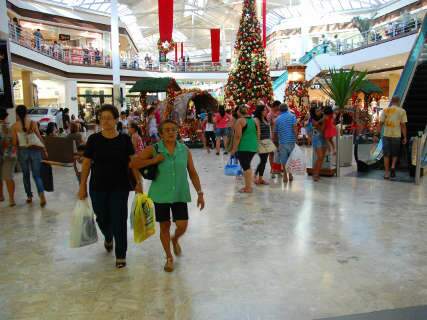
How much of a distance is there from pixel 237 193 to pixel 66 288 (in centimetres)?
368

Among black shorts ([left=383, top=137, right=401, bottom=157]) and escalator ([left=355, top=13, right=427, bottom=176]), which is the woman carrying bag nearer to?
black shorts ([left=383, top=137, right=401, bottom=157])

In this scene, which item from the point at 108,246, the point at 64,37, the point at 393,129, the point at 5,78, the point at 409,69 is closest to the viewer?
the point at 108,246

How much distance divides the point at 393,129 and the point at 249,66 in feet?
26.1

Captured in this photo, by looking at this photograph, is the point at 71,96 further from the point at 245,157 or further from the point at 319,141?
the point at 245,157

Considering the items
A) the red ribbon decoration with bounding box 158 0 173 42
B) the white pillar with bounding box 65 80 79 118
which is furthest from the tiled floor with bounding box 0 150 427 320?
the white pillar with bounding box 65 80 79 118

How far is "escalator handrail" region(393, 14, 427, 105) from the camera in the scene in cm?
969

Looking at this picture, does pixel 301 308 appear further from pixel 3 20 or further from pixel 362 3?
pixel 362 3

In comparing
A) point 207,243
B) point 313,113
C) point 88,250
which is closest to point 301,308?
point 207,243

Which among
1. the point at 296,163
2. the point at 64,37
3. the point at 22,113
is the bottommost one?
the point at 296,163

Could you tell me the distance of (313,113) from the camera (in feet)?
24.5

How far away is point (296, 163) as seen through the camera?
6.93 m

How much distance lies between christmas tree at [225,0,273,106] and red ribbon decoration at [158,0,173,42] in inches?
246

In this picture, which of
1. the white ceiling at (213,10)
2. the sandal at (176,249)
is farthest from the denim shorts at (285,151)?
the white ceiling at (213,10)

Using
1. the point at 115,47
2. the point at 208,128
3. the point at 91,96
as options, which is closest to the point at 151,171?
the point at 208,128
